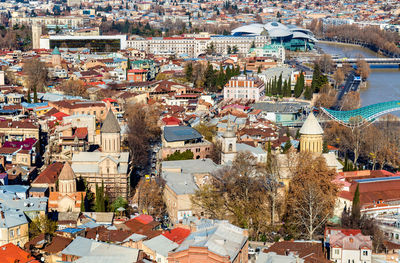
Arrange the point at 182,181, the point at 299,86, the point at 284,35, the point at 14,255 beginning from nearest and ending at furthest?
the point at 14,255, the point at 182,181, the point at 299,86, the point at 284,35

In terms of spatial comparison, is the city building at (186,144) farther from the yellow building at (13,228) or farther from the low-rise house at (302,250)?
the low-rise house at (302,250)

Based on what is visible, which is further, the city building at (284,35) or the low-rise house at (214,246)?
the city building at (284,35)

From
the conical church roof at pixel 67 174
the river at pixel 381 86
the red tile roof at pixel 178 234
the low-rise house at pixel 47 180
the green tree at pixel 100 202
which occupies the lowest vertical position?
the river at pixel 381 86

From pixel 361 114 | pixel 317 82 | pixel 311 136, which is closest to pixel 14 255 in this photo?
pixel 311 136

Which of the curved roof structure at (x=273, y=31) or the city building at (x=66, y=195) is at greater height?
the curved roof structure at (x=273, y=31)

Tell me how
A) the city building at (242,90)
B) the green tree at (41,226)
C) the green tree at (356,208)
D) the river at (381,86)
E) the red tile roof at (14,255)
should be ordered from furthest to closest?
the river at (381,86) < the city building at (242,90) < the green tree at (356,208) < the green tree at (41,226) < the red tile roof at (14,255)

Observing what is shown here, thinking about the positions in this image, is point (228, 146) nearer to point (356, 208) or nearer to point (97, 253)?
point (356, 208)

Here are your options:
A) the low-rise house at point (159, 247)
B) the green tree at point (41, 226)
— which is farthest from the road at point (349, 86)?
the low-rise house at point (159, 247)

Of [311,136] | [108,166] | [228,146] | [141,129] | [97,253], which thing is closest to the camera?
[97,253]
